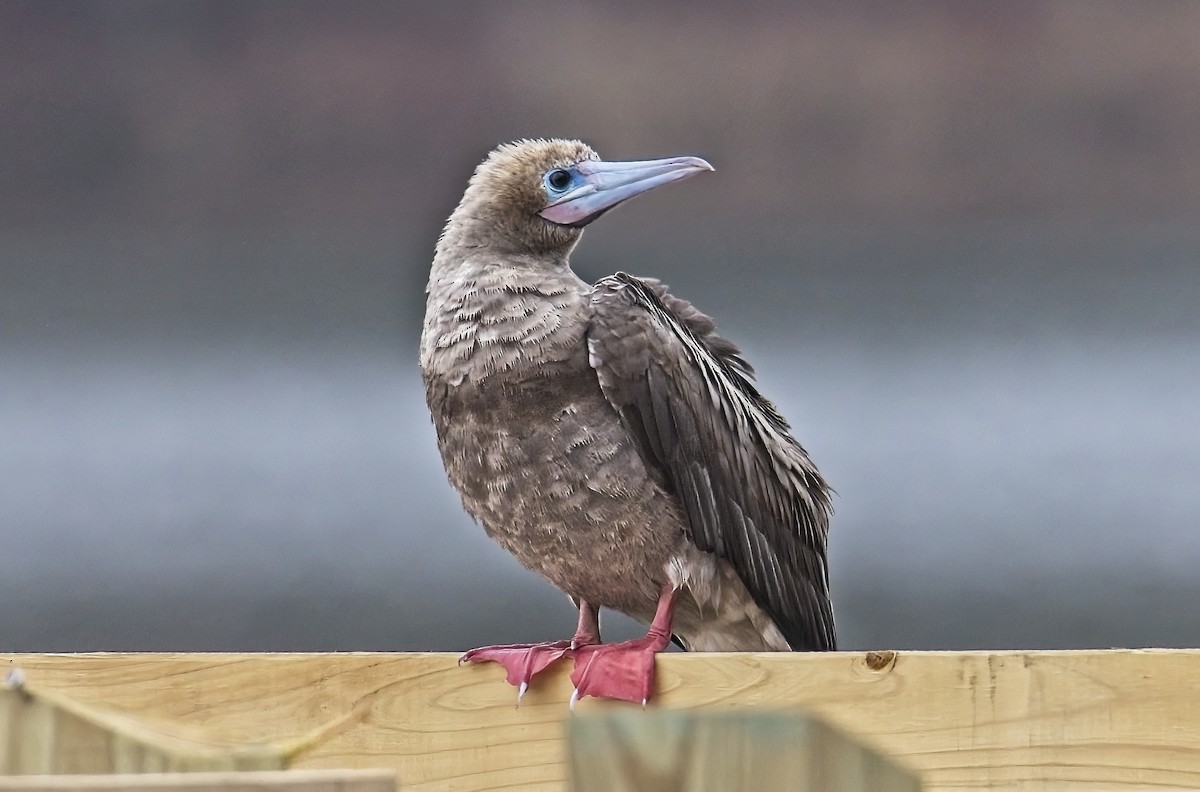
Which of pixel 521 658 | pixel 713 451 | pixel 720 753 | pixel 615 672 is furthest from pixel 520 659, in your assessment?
pixel 720 753

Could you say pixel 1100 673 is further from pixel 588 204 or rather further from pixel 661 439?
pixel 588 204

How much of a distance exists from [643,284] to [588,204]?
0.16 m

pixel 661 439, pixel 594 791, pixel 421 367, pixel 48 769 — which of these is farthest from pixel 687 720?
pixel 421 367

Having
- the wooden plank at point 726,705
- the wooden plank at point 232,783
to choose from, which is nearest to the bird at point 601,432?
the wooden plank at point 726,705

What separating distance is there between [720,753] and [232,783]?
0.33 meters

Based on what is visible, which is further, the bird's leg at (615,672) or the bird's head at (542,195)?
the bird's head at (542,195)

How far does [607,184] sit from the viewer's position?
2.15 m

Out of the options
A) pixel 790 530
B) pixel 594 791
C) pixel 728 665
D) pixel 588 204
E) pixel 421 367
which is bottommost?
pixel 594 791

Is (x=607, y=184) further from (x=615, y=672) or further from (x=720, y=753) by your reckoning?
(x=720, y=753)

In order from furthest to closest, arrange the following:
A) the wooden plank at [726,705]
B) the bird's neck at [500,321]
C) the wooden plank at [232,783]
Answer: the bird's neck at [500,321]
the wooden plank at [726,705]
the wooden plank at [232,783]

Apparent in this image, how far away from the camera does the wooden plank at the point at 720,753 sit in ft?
3.02

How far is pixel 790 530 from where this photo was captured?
216cm

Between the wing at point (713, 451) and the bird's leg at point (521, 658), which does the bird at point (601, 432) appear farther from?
the bird's leg at point (521, 658)

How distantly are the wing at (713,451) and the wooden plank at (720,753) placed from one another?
3.47 ft
